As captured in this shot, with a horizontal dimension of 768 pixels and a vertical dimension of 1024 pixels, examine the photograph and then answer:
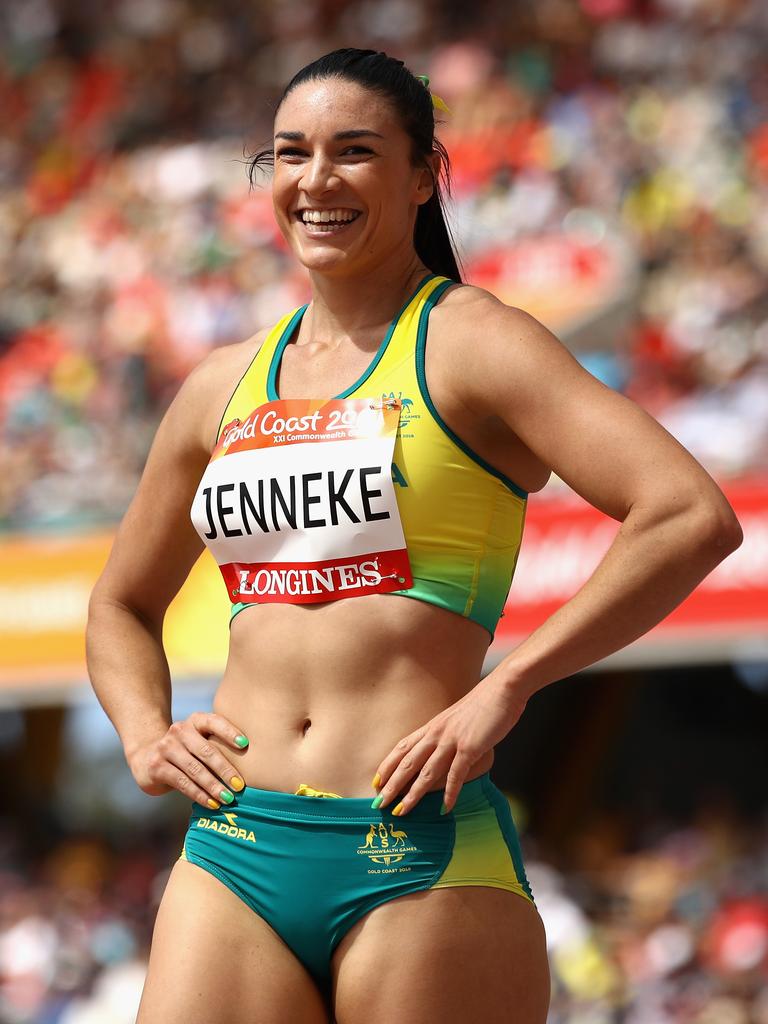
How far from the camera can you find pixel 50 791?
11.3 meters

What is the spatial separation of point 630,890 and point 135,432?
364cm

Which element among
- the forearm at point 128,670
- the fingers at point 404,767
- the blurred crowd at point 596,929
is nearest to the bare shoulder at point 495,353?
the fingers at point 404,767

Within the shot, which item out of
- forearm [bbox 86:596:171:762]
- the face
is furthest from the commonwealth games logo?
the face

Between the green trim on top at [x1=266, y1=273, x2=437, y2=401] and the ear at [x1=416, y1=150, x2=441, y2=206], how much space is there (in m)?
0.12

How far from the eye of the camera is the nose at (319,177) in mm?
2230

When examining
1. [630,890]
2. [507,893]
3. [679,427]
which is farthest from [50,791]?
[507,893]

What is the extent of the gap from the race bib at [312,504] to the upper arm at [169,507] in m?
0.21

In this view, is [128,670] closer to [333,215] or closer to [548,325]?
[333,215]

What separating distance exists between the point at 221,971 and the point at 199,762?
294 millimetres

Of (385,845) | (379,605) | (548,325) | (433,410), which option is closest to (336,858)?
(385,845)

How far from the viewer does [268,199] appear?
10320mm

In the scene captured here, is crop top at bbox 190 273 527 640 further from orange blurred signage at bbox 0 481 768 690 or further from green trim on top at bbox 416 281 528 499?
orange blurred signage at bbox 0 481 768 690

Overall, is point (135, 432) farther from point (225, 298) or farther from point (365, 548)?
point (365, 548)

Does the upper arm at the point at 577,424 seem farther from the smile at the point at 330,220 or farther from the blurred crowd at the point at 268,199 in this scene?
the blurred crowd at the point at 268,199
